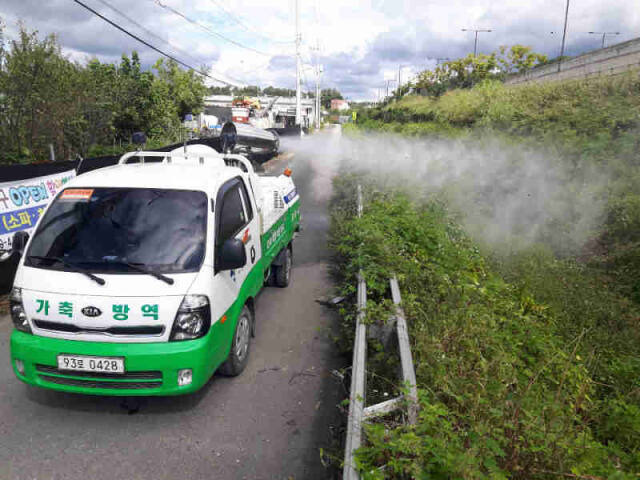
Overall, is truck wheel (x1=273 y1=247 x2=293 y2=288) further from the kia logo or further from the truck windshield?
the kia logo

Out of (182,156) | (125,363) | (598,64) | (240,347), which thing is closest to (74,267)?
(125,363)

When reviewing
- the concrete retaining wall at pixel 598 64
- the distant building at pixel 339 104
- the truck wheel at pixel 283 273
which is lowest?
the truck wheel at pixel 283 273

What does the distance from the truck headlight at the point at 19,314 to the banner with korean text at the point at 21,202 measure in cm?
302

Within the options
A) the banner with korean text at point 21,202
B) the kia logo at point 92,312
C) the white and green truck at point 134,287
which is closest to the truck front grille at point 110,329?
the white and green truck at point 134,287

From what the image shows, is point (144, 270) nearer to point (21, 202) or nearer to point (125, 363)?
point (125, 363)

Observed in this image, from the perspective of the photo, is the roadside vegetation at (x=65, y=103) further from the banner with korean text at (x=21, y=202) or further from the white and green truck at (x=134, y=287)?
the white and green truck at (x=134, y=287)

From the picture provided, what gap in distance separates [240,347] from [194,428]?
3.38 feet

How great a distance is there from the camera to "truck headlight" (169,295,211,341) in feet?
12.5

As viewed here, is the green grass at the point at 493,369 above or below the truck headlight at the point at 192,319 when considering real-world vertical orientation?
below

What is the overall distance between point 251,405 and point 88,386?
1466 mm

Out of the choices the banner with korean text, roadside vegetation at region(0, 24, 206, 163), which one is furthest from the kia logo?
roadside vegetation at region(0, 24, 206, 163)

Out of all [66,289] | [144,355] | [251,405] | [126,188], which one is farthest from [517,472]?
[126,188]

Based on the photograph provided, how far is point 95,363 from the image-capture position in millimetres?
3701

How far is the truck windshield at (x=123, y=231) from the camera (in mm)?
4066
